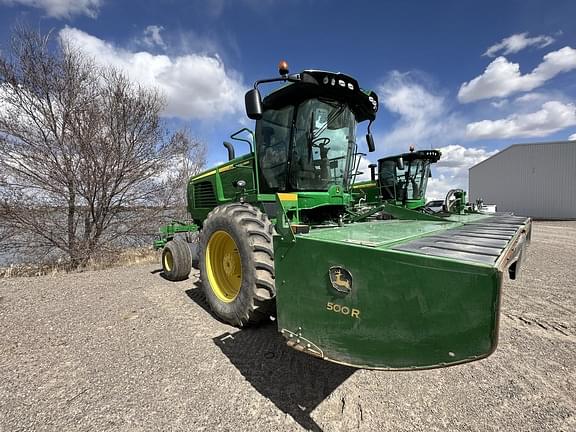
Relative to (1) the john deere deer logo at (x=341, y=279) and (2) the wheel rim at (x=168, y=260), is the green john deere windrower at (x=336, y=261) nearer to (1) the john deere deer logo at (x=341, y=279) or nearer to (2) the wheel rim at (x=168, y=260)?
(1) the john deere deer logo at (x=341, y=279)

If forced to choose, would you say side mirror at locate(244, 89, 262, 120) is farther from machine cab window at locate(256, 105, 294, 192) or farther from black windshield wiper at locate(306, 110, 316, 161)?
black windshield wiper at locate(306, 110, 316, 161)

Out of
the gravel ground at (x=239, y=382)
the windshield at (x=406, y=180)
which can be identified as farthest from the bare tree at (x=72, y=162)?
the windshield at (x=406, y=180)

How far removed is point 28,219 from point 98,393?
21.4 feet

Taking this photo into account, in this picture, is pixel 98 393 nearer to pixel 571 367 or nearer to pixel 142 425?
pixel 142 425

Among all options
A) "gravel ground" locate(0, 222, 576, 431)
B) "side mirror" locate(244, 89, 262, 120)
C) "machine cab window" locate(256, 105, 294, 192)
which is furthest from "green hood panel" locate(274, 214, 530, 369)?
"machine cab window" locate(256, 105, 294, 192)

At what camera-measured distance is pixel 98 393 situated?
1936 mm

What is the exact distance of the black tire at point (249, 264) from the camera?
8.20 feet

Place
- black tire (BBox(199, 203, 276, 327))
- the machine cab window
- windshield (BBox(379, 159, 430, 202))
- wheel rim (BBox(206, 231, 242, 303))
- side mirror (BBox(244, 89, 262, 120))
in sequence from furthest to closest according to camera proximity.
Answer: windshield (BBox(379, 159, 430, 202)) < the machine cab window < wheel rim (BBox(206, 231, 242, 303)) < side mirror (BBox(244, 89, 262, 120)) < black tire (BBox(199, 203, 276, 327))

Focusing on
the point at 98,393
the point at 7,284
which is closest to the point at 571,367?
the point at 98,393

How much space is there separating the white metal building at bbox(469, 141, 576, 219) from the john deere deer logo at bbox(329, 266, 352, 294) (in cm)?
2635

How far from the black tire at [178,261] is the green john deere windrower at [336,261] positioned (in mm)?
1556

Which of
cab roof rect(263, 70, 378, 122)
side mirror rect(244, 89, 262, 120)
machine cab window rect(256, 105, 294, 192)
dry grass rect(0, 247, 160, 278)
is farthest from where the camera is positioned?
dry grass rect(0, 247, 160, 278)

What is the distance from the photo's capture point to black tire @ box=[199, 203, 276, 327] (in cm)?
250

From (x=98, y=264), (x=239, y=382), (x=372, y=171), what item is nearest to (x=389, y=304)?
(x=239, y=382)
